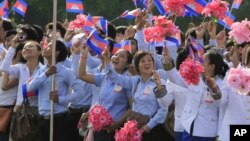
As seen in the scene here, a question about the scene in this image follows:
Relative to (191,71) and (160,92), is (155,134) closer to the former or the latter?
(160,92)

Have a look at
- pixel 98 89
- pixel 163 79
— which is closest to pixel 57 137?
pixel 98 89

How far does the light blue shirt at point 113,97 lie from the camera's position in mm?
8562

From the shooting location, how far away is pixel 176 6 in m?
8.62

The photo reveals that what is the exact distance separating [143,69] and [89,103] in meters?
1.31

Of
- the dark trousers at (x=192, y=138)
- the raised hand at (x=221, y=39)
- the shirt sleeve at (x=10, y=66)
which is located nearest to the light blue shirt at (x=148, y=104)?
the dark trousers at (x=192, y=138)

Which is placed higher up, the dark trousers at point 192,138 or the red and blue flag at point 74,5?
the red and blue flag at point 74,5

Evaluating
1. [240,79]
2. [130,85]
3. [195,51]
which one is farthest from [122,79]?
[240,79]

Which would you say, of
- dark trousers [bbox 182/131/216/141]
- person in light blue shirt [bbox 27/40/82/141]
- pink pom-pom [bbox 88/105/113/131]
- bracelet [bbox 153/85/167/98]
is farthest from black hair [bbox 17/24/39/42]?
dark trousers [bbox 182/131/216/141]

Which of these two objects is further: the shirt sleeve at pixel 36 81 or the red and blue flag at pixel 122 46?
the red and blue flag at pixel 122 46

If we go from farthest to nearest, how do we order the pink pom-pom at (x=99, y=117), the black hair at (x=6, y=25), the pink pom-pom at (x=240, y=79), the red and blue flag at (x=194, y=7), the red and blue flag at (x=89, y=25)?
the black hair at (x=6, y=25) < the red and blue flag at (x=89, y=25) < the red and blue flag at (x=194, y=7) < the pink pom-pom at (x=99, y=117) < the pink pom-pom at (x=240, y=79)

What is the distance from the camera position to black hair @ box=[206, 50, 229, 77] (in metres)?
7.69

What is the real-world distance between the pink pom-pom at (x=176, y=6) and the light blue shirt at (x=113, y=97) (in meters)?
0.98

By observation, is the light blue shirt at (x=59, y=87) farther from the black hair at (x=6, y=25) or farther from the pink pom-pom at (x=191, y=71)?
the pink pom-pom at (x=191, y=71)

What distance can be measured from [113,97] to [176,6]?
1174 mm
